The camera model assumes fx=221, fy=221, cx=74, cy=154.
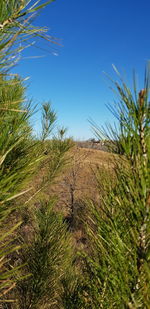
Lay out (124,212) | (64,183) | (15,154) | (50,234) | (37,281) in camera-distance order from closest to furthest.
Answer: (124,212) → (15,154) → (37,281) → (50,234) → (64,183)

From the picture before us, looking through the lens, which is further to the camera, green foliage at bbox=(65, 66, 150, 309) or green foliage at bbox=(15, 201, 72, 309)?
green foliage at bbox=(15, 201, 72, 309)

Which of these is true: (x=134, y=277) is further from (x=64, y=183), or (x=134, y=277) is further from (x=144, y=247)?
(x=64, y=183)

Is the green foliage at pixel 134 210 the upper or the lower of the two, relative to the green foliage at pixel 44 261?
upper

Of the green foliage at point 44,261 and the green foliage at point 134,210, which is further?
the green foliage at point 44,261

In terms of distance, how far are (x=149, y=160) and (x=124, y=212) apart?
0.24 m

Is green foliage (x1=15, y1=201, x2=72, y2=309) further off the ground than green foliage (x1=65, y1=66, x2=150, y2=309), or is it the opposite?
green foliage (x1=65, y1=66, x2=150, y2=309)

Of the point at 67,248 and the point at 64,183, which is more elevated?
the point at 67,248

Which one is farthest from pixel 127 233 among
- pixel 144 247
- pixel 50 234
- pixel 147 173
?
pixel 50 234

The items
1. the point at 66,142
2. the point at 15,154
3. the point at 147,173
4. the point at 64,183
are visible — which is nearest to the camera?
the point at 147,173

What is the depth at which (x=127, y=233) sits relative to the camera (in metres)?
0.84

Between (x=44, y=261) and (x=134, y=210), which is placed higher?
(x=134, y=210)

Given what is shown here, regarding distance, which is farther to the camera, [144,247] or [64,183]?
[64,183]

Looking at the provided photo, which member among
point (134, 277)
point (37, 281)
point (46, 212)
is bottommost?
point (37, 281)

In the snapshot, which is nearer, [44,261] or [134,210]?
[134,210]
